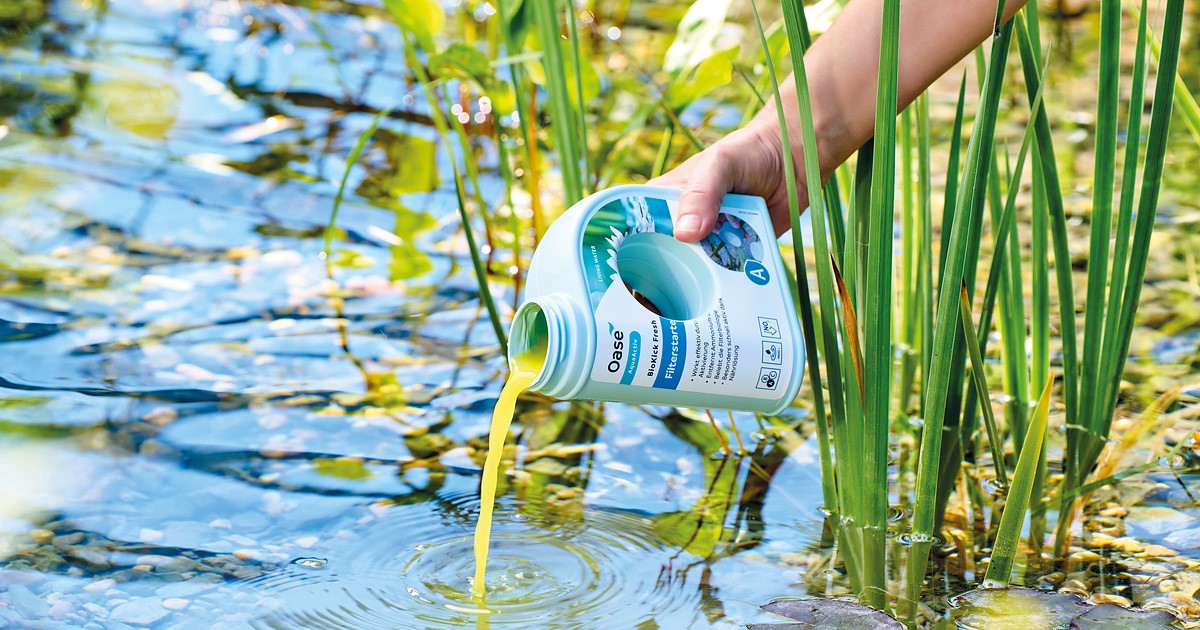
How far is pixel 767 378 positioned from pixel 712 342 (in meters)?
0.07

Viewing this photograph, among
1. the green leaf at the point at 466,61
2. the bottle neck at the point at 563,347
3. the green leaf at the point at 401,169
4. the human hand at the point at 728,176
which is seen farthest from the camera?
the green leaf at the point at 401,169

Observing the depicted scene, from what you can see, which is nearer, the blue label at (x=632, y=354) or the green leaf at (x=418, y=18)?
the blue label at (x=632, y=354)

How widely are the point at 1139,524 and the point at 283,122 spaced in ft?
7.05

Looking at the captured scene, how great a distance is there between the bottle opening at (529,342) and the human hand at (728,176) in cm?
16

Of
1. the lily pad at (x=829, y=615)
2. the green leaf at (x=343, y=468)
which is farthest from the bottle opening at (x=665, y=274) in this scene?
the green leaf at (x=343, y=468)

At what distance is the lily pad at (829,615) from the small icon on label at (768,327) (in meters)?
0.27

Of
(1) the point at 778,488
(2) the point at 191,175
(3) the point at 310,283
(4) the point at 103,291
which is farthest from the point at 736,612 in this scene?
(2) the point at 191,175

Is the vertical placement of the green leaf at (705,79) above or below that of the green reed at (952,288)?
above

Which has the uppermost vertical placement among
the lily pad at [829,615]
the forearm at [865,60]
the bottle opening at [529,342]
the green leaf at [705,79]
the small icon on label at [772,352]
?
the green leaf at [705,79]

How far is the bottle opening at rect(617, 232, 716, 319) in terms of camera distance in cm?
114

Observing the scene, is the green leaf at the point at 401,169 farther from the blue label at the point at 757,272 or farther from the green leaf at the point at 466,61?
the blue label at the point at 757,272

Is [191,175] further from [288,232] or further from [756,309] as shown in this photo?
[756,309]

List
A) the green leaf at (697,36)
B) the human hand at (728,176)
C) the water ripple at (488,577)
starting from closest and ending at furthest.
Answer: the human hand at (728,176) → the water ripple at (488,577) → the green leaf at (697,36)

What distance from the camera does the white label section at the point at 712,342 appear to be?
40.8 inches
